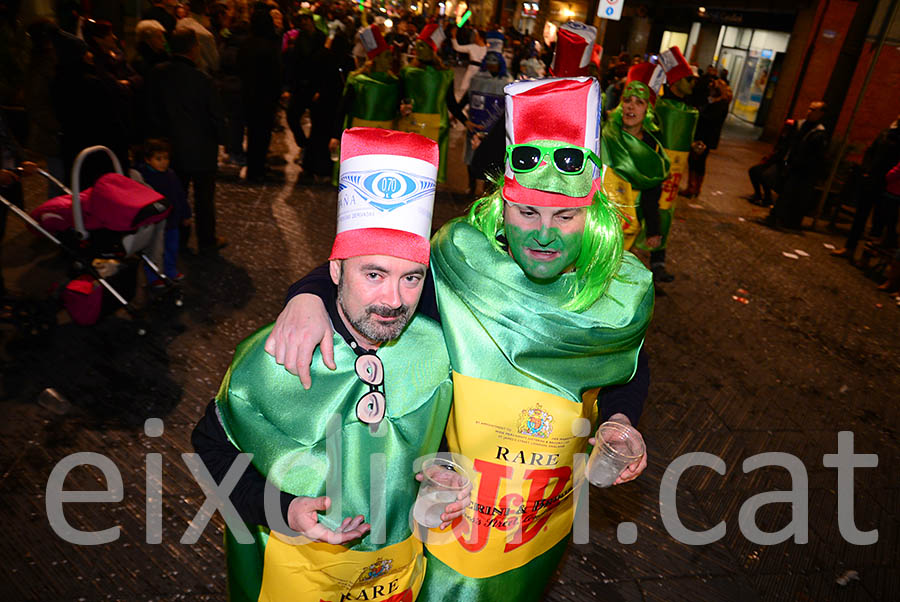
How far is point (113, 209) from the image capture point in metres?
4.11

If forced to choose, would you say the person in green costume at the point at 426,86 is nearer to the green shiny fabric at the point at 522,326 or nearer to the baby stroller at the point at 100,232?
the baby stroller at the point at 100,232

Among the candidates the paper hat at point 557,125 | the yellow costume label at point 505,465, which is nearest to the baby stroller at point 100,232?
the paper hat at point 557,125

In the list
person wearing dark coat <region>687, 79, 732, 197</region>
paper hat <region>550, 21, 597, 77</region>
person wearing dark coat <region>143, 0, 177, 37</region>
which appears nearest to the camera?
paper hat <region>550, 21, 597, 77</region>

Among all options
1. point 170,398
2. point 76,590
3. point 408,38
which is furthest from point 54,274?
point 408,38

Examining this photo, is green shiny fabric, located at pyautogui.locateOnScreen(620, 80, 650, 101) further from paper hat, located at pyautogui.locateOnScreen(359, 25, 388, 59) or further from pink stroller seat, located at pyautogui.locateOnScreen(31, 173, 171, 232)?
paper hat, located at pyautogui.locateOnScreen(359, 25, 388, 59)

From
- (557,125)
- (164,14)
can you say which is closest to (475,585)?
(557,125)

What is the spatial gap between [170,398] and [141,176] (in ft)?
6.28

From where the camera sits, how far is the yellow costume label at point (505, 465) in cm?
187

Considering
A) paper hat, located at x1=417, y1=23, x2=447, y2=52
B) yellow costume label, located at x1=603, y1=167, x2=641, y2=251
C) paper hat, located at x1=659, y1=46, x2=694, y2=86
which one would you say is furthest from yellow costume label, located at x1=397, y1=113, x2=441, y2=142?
yellow costume label, located at x1=603, y1=167, x2=641, y2=251

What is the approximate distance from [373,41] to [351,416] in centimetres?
704

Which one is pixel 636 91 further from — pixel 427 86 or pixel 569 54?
pixel 427 86

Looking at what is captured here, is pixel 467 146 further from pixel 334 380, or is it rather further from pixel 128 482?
pixel 334 380

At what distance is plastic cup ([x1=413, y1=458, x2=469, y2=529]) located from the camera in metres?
1.66

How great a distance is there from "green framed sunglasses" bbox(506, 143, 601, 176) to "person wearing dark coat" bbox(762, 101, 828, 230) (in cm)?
895
